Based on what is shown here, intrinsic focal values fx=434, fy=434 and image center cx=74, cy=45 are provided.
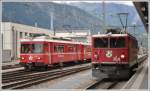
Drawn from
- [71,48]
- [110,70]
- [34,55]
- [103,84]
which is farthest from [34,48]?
[103,84]

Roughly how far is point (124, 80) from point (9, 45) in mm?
18079

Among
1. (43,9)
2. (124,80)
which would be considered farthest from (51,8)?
(124,80)

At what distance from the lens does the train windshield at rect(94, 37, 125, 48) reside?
16.2m

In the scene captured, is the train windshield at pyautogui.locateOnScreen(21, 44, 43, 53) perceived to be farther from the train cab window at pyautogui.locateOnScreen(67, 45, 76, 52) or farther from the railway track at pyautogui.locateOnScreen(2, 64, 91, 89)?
the train cab window at pyautogui.locateOnScreen(67, 45, 76, 52)

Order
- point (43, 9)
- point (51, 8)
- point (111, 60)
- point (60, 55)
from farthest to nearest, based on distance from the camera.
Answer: point (43, 9)
point (51, 8)
point (60, 55)
point (111, 60)

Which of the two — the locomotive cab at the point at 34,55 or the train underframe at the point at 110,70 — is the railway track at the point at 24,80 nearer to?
the train underframe at the point at 110,70

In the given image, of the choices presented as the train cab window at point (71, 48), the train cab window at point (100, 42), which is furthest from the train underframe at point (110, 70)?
the train cab window at point (71, 48)

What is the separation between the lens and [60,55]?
2438cm

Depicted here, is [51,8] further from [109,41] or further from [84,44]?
[109,41]

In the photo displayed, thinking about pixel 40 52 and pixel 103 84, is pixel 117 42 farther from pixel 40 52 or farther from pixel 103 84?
pixel 40 52

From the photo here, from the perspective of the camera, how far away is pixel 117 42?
16344 millimetres

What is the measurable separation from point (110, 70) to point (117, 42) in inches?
45.0

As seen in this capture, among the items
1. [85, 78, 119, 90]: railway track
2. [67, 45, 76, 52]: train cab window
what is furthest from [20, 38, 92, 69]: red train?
[85, 78, 119, 90]: railway track

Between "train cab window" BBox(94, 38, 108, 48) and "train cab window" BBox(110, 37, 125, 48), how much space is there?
230 mm
